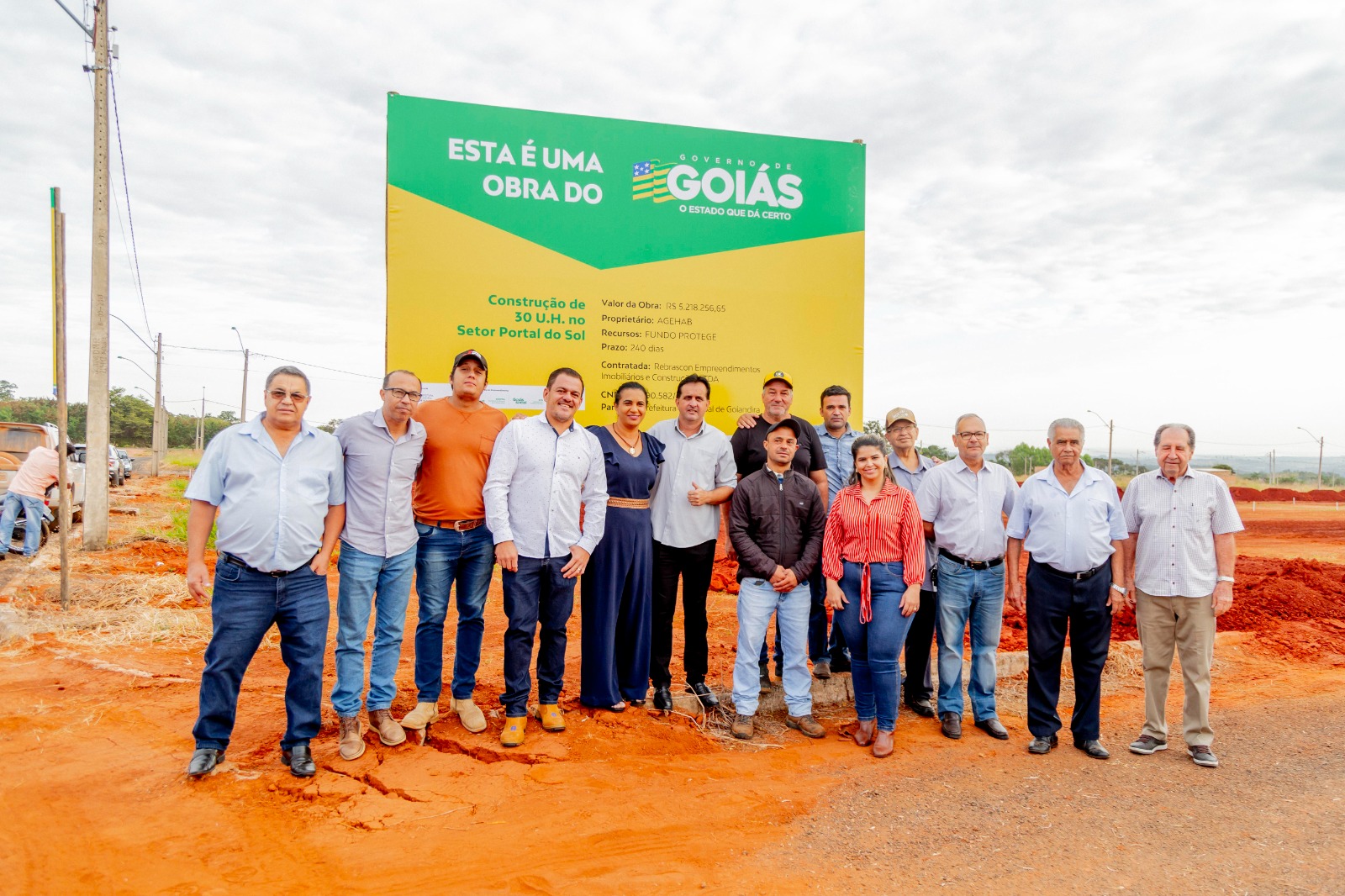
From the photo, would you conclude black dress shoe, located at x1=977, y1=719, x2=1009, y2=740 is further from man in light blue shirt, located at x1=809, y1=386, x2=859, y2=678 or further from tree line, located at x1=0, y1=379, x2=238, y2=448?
tree line, located at x1=0, y1=379, x2=238, y2=448

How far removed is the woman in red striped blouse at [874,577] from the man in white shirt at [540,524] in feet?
4.53

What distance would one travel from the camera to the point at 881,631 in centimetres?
429

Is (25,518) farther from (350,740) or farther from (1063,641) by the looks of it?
(1063,641)

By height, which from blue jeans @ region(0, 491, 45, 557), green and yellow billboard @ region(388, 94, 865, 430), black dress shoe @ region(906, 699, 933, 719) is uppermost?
green and yellow billboard @ region(388, 94, 865, 430)

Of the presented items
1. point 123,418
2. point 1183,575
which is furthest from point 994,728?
point 123,418

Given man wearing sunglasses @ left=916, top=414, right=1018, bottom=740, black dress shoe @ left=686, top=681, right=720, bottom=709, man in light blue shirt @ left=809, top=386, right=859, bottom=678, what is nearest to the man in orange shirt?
black dress shoe @ left=686, top=681, right=720, bottom=709

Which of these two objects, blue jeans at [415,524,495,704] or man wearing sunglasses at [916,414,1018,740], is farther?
man wearing sunglasses at [916,414,1018,740]

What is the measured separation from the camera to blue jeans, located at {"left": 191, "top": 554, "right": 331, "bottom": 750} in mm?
3586

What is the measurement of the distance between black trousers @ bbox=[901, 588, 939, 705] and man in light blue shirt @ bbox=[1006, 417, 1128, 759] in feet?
1.63

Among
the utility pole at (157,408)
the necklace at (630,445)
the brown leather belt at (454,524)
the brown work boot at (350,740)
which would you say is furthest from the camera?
the utility pole at (157,408)

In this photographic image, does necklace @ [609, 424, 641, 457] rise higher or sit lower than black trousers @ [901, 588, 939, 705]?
higher

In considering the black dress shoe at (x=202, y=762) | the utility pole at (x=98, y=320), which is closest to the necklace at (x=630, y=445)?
the black dress shoe at (x=202, y=762)

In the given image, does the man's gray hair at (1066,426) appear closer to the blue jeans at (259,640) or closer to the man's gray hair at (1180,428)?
the man's gray hair at (1180,428)

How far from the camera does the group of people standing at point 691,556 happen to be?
3.96m
